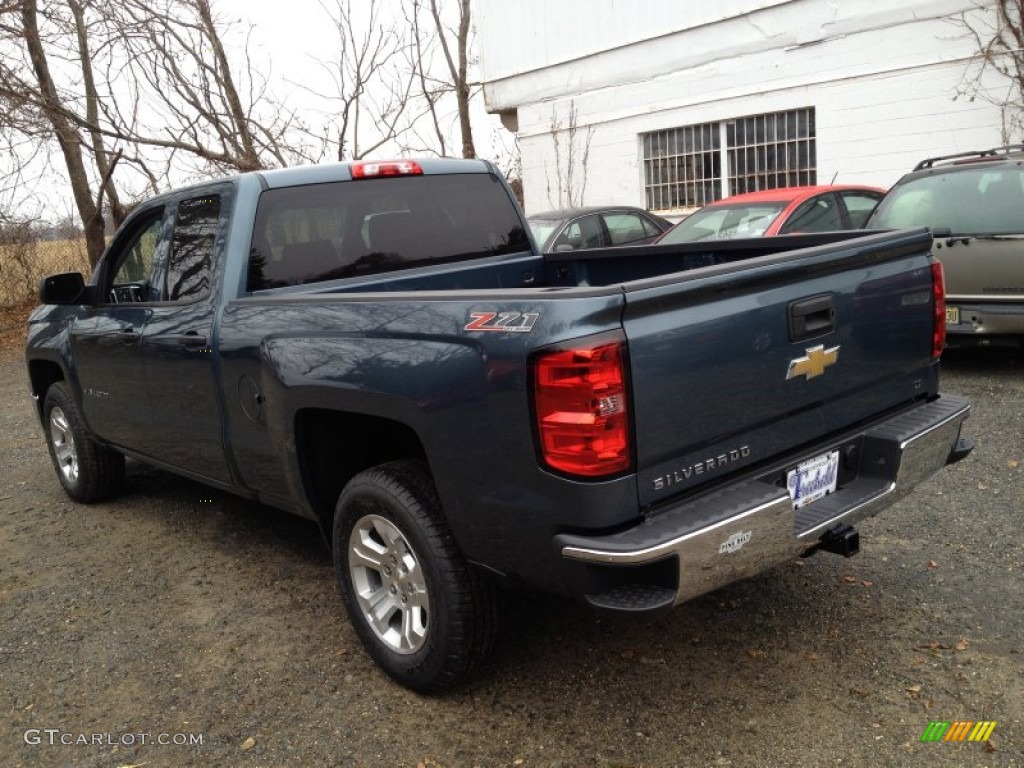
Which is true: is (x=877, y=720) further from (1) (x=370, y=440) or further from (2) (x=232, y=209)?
(2) (x=232, y=209)

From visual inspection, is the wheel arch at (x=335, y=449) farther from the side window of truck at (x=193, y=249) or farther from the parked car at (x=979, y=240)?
the parked car at (x=979, y=240)

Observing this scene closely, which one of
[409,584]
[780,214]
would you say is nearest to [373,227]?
[409,584]

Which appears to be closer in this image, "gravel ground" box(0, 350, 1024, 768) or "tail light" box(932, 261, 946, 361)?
"gravel ground" box(0, 350, 1024, 768)

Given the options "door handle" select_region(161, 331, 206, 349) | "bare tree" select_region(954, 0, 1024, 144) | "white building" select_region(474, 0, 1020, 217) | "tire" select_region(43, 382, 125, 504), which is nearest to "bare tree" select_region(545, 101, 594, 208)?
"white building" select_region(474, 0, 1020, 217)

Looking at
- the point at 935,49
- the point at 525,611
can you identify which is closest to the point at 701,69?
the point at 935,49

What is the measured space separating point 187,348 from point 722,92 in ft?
38.3

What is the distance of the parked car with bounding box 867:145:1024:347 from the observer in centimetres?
673

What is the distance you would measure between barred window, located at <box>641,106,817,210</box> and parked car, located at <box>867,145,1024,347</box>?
19.5 ft

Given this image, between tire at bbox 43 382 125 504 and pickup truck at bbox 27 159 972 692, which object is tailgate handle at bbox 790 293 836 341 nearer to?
pickup truck at bbox 27 159 972 692

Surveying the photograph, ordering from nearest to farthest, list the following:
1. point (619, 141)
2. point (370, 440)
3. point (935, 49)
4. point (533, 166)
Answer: point (370, 440), point (935, 49), point (619, 141), point (533, 166)

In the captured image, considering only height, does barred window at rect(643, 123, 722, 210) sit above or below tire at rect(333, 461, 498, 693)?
above

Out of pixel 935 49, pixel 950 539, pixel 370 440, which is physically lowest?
pixel 950 539

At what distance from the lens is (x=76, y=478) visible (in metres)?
5.70

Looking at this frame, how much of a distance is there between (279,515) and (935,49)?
1036 centimetres
